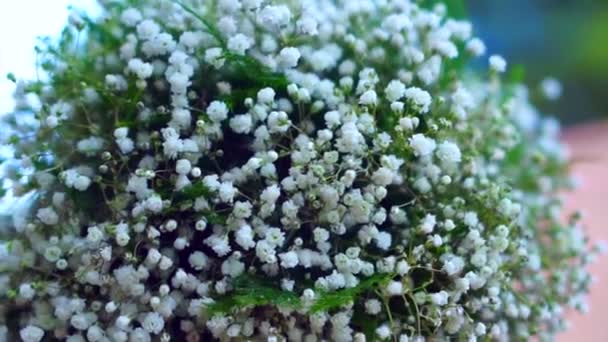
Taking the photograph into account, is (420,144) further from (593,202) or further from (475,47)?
(593,202)

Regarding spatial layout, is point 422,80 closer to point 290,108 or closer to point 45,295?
point 290,108

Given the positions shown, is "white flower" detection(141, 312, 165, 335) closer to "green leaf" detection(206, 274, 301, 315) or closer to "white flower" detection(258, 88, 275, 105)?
"green leaf" detection(206, 274, 301, 315)

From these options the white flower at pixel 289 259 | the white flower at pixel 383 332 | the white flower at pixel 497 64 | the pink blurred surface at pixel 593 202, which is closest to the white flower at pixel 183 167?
the white flower at pixel 289 259

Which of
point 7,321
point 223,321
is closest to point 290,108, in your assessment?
point 223,321

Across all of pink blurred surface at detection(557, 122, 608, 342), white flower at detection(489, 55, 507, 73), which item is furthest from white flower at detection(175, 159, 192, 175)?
pink blurred surface at detection(557, 122, 608, 342)

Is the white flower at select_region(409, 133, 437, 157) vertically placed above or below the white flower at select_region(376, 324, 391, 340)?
above

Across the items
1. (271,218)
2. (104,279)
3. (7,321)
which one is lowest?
(7,321)

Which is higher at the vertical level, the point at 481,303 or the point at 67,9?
the point at 481,303
